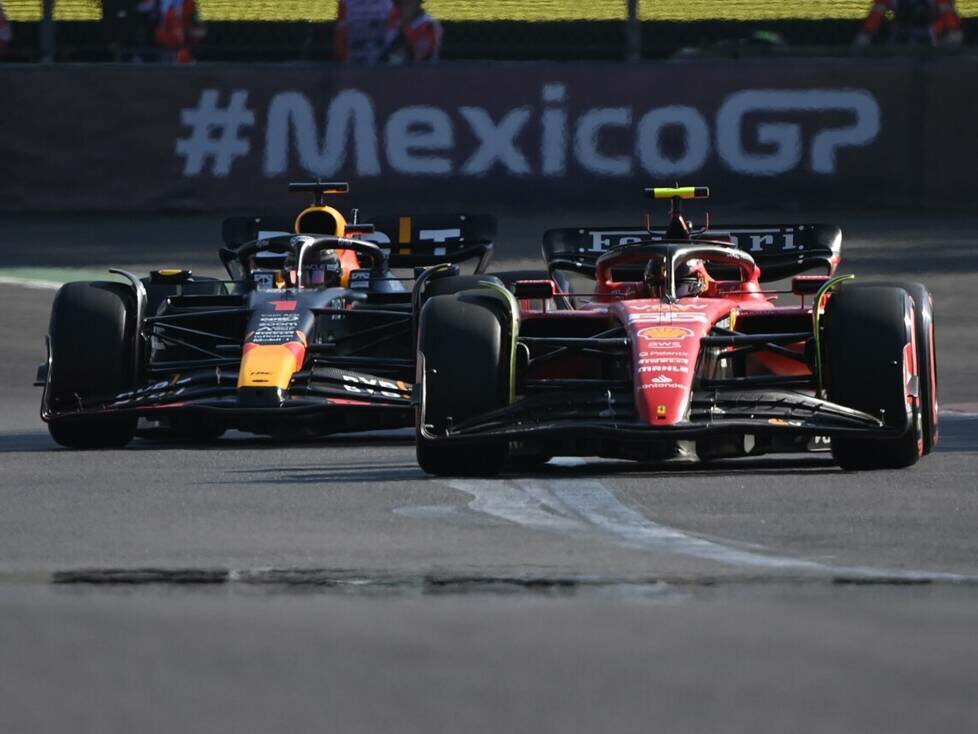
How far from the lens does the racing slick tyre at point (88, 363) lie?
12016 mm

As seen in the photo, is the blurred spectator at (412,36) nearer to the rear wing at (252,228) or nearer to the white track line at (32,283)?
the white track line at (32,283)

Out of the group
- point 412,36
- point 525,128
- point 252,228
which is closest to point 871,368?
point 252,228

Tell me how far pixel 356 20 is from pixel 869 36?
→ 4579 millimetres

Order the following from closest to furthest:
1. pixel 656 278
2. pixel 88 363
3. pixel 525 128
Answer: pixel 656 278
pixel 88 363
pixel 525 128

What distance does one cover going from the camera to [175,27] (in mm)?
21625

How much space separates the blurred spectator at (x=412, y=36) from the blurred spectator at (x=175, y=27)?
1736mm

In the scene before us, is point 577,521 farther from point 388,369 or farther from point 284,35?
point 284,35

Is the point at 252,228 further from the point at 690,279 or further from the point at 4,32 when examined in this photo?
the point at 4,32

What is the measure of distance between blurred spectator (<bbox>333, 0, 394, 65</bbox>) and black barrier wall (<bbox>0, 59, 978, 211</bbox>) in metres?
0.34

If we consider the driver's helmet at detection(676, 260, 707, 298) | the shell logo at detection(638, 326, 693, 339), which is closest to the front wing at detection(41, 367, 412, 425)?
the driver's helmet at detection(676, 260, 707, 298)

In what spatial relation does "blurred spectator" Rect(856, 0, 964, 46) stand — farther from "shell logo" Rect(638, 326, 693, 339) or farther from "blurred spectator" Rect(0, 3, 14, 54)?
"shell logo" Rect(638, 326, 693, 339)

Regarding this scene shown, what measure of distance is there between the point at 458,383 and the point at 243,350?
2.39m

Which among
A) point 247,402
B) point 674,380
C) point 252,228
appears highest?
point 252,228

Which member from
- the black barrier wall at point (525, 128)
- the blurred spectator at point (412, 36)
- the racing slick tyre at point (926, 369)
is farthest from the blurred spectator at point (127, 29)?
the racing slick tyre at point (926, 369)
